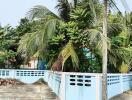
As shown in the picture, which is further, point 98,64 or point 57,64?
point 98,64

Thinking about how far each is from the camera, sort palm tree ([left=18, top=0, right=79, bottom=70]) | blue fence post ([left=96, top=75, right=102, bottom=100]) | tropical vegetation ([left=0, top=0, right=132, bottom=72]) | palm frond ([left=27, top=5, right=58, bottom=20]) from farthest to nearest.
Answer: palm frond ([left=27, top=5, right=58, bottom=20]), palm tree ([left=18, top=0, right=79, bottom=70]), tropical vegetation ([left=0, top=0, right=132, bottom=72]), blue fence post ([left=96, top=75, right=102, bottom=100])

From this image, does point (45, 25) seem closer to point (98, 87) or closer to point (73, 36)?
point (73, 36)

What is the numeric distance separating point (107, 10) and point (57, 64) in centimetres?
425

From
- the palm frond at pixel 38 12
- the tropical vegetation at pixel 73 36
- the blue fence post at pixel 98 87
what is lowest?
the blue fence post at pixel 98 87

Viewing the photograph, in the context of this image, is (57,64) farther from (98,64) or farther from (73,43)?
(98,64)

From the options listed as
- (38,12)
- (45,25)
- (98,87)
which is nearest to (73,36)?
(45,25)

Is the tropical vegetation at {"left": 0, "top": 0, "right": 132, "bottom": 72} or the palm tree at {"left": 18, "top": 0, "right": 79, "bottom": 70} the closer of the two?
the tropical vegetation at {"left": 0, "top": 0, "right": 132, "bottom": 72}

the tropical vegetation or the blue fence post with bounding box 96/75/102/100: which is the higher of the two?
the tropical vegetation

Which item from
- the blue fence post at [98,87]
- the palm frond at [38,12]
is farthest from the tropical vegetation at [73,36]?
the blue fence post at [98,87]

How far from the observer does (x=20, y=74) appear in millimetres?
22609

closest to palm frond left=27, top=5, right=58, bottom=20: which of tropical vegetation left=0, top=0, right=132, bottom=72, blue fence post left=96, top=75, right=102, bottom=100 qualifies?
tropical vegetation left=0, top=0, right=132, bottom=72

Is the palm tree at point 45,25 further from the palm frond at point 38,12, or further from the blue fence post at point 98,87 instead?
the blue fence post at point 98,87

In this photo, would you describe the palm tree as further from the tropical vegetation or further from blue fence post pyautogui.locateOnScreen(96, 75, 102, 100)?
blue fence post pyautogui.locateOnScreen(96, 75, 102, 100)

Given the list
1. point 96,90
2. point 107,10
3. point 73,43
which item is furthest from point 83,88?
point 73,43
